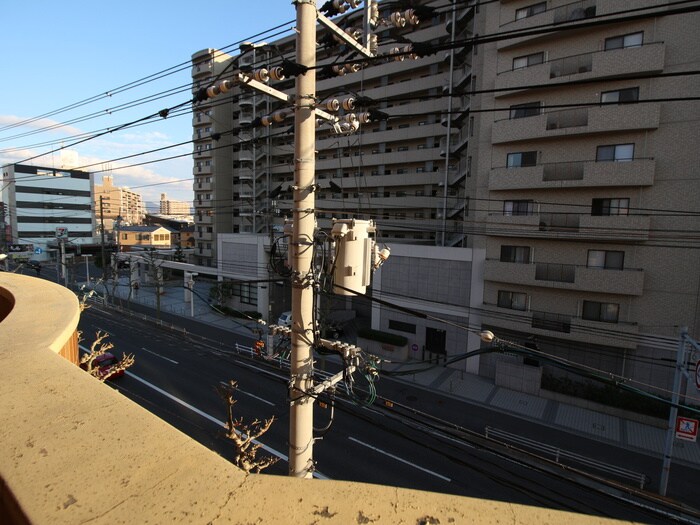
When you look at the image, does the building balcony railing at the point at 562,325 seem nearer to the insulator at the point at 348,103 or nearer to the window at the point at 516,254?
the window at the point at 516,254

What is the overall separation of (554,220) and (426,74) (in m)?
18.9

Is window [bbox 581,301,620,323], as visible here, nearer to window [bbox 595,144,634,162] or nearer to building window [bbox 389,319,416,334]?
window [bbox 595,144,634,162]

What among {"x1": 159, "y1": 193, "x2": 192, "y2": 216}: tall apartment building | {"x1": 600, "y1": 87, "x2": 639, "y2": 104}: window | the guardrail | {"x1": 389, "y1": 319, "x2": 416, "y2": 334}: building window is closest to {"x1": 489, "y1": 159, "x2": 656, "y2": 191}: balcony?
A: {"x1": 600, "y1": 87, "x2": 639, "y2": 104}: window

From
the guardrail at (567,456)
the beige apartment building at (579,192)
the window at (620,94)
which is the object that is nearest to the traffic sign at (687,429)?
the guardrail at (567,456)

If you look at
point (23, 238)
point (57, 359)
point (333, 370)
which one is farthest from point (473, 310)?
point (23, 238)

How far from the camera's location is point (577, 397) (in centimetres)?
1655

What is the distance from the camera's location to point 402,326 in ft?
73.4

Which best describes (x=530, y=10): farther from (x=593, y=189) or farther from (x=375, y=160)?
(x=375, y=160)

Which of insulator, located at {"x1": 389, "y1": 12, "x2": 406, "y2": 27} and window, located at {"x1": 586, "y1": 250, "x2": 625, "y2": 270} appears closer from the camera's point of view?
insulator, located at {"x1": 389, "y1": 12, "x2": 406, "y2": 27}

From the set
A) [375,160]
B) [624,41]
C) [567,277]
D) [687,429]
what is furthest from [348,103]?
[375,160]

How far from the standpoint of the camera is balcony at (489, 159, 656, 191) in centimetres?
1543

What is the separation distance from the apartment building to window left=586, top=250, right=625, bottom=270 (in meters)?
0.05

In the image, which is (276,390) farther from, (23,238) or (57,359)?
(23,238)

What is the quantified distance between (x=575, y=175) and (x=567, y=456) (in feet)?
41.1
